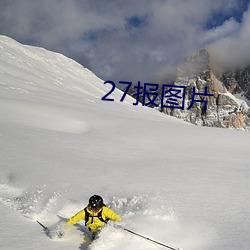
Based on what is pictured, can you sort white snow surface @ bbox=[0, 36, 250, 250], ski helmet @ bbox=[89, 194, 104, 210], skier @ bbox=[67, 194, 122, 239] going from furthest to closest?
skier @ bbox=[67, 194, 122, 239], ski helmet @ bbox=[89, 194, 104, 210], white snow surface @ bbox=[0, 36, 250, 250]

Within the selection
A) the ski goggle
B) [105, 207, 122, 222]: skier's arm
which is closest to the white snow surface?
[105, 207, 122, 222]: skier's arm

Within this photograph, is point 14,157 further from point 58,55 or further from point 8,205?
point 58,55

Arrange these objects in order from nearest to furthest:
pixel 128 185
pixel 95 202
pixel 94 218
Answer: pixel 95 202 → pixel 94 218 → pixel 128 185

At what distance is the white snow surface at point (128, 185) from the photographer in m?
5.32

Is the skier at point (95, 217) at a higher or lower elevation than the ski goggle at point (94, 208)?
lower

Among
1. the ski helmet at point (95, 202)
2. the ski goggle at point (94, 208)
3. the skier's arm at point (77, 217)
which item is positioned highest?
the ski helmet at point (95, 202)

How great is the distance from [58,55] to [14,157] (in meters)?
76.9

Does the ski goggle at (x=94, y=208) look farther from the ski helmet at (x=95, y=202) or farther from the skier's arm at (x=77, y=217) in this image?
the skier's arm at (x=77, y=217)

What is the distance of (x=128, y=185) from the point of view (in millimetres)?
7754

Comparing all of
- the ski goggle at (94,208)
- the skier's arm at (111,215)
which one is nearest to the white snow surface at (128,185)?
the skier's arm at (111,215)

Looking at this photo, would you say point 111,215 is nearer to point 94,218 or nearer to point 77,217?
point 94,218

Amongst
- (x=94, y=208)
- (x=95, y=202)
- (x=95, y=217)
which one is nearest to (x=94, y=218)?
(x=95, y=217)

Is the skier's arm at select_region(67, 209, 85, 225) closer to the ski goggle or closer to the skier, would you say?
the skier

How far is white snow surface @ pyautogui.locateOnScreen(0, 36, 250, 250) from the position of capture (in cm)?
532
